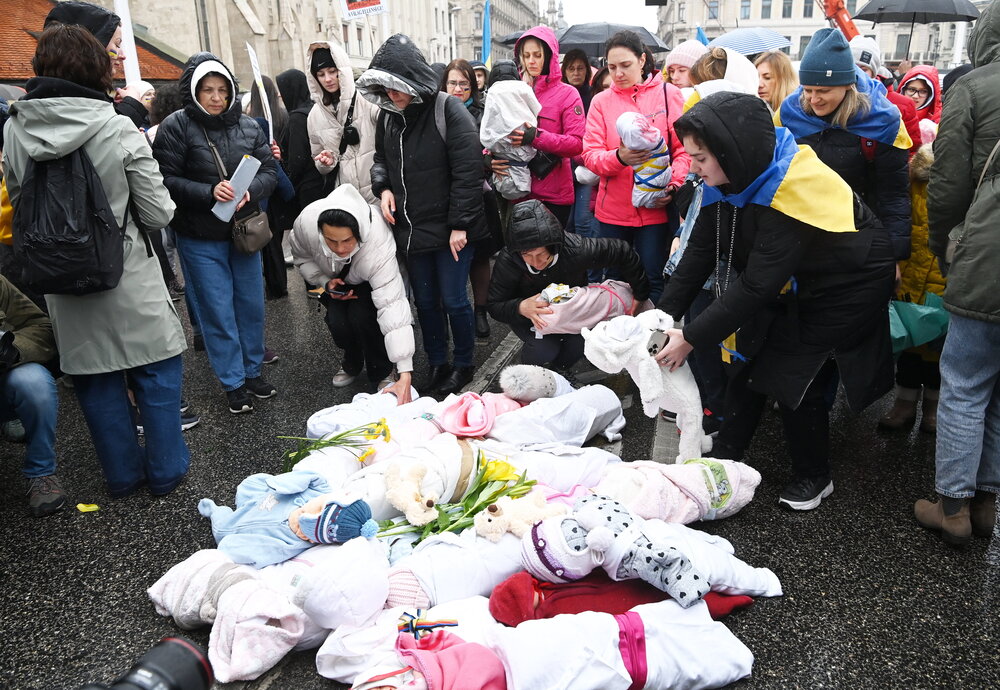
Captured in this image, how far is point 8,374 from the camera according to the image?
10.9 ft

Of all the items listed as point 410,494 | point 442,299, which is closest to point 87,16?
point 442,299

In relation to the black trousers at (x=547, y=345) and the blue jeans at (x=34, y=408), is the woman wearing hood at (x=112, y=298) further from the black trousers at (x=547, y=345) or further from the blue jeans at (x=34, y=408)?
the black trousers at (x=547, y=345)

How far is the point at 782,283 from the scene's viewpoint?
2732 mm

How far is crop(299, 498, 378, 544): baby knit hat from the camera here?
2.61 meters

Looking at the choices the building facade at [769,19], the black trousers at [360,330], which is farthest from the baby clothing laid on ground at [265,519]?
the building facade at [769,19]

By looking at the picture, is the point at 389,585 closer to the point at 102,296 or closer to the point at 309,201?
the point at 102,296

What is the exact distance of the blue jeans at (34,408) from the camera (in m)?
3.31

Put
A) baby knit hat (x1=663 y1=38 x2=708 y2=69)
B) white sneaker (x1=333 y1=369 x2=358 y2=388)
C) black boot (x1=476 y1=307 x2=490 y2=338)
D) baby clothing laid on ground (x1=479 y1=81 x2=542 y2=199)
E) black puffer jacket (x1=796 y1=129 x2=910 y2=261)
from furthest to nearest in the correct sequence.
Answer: black boot (x1=476 y1=307 x2=490 y2=338), baby knit hat (x1=663 y1=38 x2=708 y2=69), baby clothing laid on ground (x1=479 y1=81 x2=542 y2=199), white sneaker (x1=333 y1=369 x2=358 y2=388), black puffer jacket (x1=796 y1=129 x2=910 y2=261)

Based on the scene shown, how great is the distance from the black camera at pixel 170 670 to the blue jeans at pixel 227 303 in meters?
3.24

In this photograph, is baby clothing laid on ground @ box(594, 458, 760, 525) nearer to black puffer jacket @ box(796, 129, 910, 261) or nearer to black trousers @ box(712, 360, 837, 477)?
black trousers @ box(712, 360, 837, 477)

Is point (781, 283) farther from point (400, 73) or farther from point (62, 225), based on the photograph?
point (62, 225)

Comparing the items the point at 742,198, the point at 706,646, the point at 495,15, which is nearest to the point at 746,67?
the point at 742,198

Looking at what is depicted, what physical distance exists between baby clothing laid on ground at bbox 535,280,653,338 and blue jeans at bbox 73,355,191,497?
199cm

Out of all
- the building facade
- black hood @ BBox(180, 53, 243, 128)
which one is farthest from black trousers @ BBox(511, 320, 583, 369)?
the building facade
